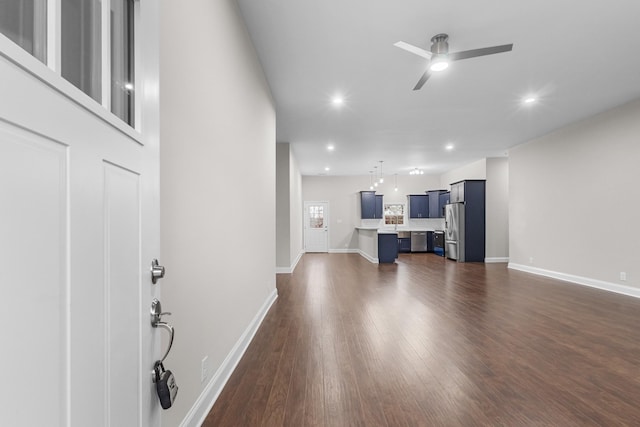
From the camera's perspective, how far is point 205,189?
186cm

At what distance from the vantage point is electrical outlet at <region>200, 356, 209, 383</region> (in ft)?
5.78

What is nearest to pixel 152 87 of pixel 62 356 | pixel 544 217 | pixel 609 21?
pixel 62 356

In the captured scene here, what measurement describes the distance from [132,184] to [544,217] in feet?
25.1

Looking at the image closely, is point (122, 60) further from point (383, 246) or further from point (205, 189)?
point (383, 246)

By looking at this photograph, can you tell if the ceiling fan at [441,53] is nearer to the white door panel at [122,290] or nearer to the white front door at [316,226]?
the white door panel at [122,290]

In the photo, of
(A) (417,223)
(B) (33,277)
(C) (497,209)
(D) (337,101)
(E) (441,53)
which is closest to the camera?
(B) (33,277)

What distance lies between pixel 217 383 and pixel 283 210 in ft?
15.2

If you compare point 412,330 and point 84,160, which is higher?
point 84,160

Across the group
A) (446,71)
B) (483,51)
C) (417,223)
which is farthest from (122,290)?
(417,223)

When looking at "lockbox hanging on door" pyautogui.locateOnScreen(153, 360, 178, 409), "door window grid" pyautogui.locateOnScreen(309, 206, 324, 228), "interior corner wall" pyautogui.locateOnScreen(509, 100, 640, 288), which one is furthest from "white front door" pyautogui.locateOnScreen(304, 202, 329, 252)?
"lockbox hanging on door" pyautogui.locateOnScreen(153, 360, 178, 409)

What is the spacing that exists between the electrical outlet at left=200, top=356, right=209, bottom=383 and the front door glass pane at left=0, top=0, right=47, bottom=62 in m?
1.71

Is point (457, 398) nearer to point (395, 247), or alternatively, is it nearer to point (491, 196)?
point (395, 247)

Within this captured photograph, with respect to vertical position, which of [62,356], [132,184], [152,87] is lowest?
[62,356]

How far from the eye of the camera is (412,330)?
3.23 m
